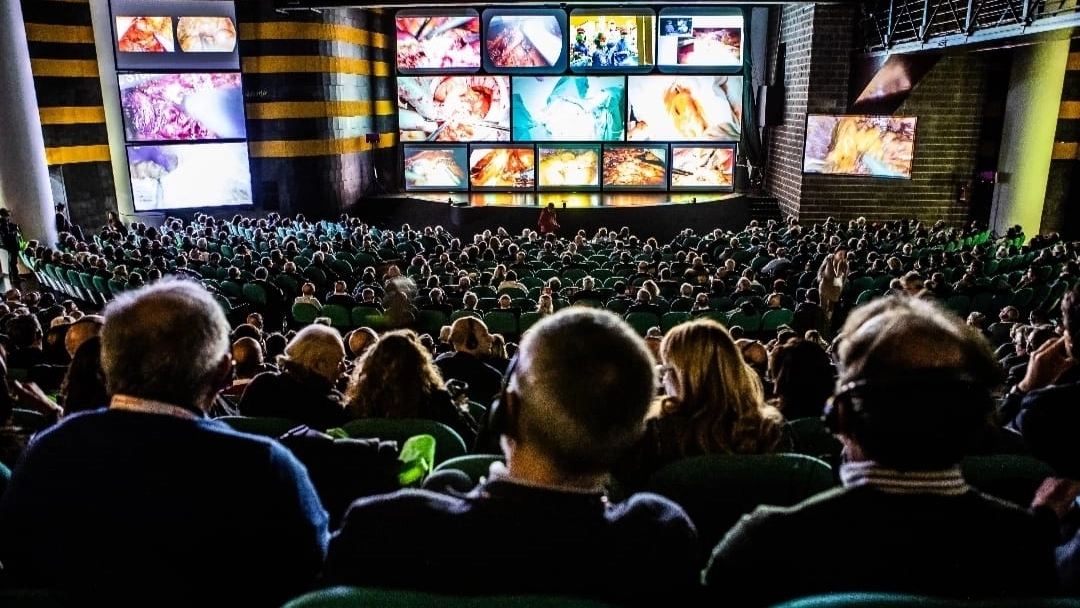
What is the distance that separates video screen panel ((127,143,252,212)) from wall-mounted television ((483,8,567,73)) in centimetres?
744

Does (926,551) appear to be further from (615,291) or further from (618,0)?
(618,0)

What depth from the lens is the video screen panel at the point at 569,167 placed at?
20.8 metres

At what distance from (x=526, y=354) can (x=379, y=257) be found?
1071 cm

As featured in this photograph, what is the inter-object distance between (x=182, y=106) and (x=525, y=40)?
931cm

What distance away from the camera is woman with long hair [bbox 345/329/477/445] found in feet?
10.3

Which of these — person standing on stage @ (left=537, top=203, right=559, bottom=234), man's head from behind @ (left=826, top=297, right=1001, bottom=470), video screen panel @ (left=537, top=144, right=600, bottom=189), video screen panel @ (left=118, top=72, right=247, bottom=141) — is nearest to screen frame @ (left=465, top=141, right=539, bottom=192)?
video screen panel @ (left=537, top=144, right=600, bottom=189)

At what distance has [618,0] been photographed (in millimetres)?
15969

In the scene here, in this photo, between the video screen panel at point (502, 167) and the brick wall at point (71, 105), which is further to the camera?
the video screen panel at point (502, 167)

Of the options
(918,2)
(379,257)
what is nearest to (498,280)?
(379,257)

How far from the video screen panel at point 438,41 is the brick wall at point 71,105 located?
7744mm

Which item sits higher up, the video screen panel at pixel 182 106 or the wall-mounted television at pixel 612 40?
the wall-mounted television at pixel 612 40

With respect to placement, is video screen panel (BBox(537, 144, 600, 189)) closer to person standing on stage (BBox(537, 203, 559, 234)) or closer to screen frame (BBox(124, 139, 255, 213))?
person standing on stage (BBox(537, 203, 559, 234))

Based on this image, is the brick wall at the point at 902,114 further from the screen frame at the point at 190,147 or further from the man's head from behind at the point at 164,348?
the man's head from behind at the point at 164,348

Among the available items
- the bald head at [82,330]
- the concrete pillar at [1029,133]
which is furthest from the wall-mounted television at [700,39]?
the bald head at [82,330]
